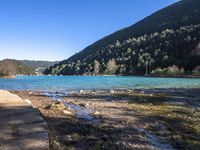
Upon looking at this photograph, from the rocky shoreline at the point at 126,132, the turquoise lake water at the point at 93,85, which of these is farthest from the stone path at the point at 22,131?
the turquoise lake water at the point at 93,85

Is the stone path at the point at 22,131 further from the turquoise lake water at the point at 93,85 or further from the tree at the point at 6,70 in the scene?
the tree at the point at 6,70

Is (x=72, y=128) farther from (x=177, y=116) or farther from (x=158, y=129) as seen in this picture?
(x=177, y=116)

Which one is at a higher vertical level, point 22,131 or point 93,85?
point 22,131

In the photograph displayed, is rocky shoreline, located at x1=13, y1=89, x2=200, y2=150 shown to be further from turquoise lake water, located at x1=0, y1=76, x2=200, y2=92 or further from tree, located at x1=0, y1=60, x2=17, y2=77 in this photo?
tree, located at x1=0, y1=60, x2=17, y2=77

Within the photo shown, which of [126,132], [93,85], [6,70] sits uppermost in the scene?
[6,70]

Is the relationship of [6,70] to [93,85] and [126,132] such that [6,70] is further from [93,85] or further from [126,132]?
[126,132]

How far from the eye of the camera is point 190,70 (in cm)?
16288

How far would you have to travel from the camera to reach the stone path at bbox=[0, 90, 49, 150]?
1204cm

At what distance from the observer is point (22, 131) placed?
1425cm

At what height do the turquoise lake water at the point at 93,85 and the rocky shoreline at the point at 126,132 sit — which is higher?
the rocky shoreline at the point at 126,132

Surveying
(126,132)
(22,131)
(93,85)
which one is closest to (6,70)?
(93,85)

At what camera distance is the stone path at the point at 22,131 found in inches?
474

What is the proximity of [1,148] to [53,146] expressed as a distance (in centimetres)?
197

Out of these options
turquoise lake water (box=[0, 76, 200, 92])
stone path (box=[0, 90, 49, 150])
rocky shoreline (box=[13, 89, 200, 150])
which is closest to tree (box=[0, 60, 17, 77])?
turquoise lake water (box=[0, 76, 200, 92])
